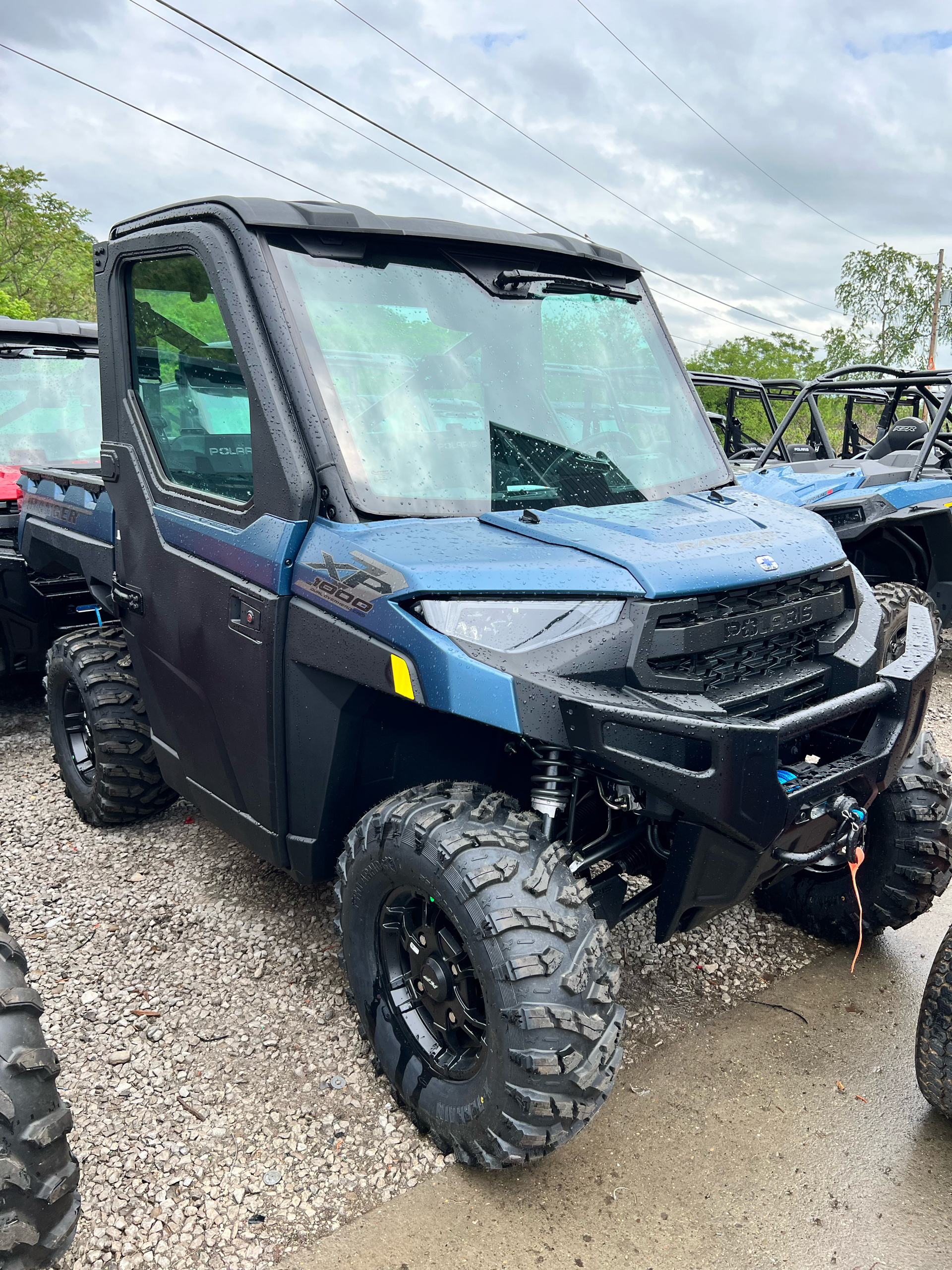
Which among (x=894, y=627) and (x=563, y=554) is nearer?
(x=563, y=554)

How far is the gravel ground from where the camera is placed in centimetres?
234

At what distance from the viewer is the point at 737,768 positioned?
2057 mm

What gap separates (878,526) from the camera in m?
6.64

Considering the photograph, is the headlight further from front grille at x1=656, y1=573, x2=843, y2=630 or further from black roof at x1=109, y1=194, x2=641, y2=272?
black roof at x1=109, y1=194, x2=641, y2=272

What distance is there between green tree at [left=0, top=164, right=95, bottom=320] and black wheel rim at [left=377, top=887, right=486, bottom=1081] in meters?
22.3

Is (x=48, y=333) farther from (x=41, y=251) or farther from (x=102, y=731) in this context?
(x=41, y=251)

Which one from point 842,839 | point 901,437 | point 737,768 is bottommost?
point 842,839

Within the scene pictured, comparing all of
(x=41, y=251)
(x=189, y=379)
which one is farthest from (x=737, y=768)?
(x=41, y=251)

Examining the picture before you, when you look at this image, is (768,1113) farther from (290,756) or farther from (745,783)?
(290,756)

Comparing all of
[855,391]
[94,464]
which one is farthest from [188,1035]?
[855,391]

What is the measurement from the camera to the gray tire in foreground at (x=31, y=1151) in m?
1.91

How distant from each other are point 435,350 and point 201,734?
146 centimetres

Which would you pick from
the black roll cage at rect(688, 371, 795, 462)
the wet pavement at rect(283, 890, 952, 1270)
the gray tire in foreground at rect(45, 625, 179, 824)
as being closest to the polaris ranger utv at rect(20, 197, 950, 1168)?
the wet pavement at rect(283, 890, 952, 1270)

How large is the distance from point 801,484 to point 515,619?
5809mm
